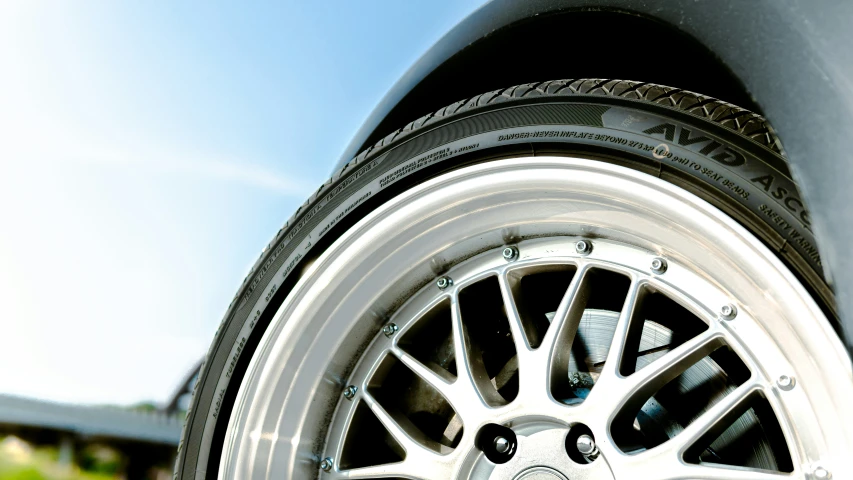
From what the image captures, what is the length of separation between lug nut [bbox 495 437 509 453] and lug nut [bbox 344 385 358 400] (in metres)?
0.35

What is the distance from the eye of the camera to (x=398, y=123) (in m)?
1.68

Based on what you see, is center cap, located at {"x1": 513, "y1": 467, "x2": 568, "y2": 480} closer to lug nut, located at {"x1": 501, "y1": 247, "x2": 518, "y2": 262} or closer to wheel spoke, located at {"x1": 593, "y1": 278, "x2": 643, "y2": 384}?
wheel spoke, located at {"x1": 593, "y1": 278, "x2": 643, "y2": 384}

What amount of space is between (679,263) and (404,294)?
1.74ft

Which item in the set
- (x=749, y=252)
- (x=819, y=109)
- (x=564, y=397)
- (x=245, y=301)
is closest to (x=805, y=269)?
(x=749, y=252)

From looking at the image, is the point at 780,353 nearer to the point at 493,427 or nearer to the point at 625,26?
the point at 493,427

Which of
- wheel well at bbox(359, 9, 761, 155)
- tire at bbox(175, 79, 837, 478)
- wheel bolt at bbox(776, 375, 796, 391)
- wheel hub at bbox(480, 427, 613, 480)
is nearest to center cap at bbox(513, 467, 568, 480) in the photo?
wheel hub at bbox(480, 427, 613, 480)

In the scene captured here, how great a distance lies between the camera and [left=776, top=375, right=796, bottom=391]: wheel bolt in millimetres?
939

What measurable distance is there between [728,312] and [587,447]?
299 millimetres

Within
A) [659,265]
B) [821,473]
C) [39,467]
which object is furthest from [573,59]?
[39,467]

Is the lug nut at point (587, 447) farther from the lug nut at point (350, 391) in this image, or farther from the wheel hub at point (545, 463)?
the lug nut at point (350, 391)

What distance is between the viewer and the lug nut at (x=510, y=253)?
1.28m

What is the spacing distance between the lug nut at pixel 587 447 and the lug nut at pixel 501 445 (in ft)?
0.41

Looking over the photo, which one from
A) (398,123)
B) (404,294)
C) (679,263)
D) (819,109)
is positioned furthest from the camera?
(398,123)

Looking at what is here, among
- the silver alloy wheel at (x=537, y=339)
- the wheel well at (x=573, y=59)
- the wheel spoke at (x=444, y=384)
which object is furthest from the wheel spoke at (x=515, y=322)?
the wheel well at (x=573, y=59)
